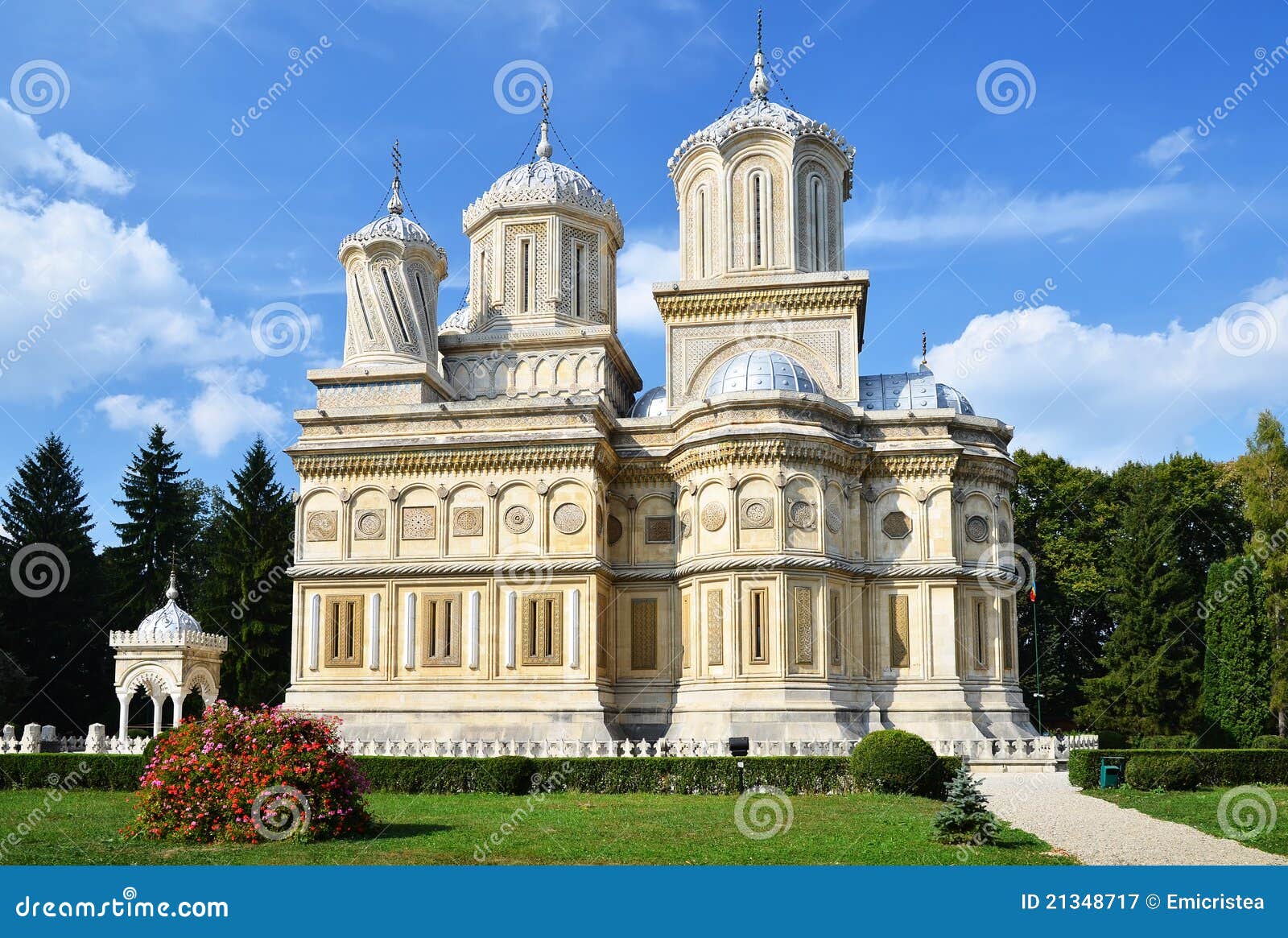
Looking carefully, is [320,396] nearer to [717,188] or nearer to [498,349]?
[498,349]

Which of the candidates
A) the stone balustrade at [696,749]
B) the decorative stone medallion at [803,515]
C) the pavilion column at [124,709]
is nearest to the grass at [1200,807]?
the stone balustrade at [696,749]

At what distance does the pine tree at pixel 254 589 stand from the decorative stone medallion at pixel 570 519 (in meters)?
15.1

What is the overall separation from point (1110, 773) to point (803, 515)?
9056mm

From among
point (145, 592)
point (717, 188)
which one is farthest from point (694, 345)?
point (145, 592)

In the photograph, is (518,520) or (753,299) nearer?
(518,520)

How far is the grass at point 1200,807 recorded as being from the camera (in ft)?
49.1

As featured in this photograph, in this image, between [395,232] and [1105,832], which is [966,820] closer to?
[1105,832]

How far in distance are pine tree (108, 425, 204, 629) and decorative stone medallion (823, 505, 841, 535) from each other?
87.8 feet

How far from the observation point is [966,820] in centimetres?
1425

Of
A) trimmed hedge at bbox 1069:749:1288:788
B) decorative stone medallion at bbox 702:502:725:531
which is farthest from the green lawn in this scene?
decorative stone medallion at bbox 702:502:725:531

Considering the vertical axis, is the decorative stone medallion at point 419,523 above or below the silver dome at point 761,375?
below

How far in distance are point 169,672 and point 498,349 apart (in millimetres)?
12050

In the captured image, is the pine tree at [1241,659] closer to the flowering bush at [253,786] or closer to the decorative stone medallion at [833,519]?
the decorative stone medallion at [833,519]

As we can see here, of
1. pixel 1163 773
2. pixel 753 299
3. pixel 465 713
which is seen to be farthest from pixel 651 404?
pixel 1163 773
